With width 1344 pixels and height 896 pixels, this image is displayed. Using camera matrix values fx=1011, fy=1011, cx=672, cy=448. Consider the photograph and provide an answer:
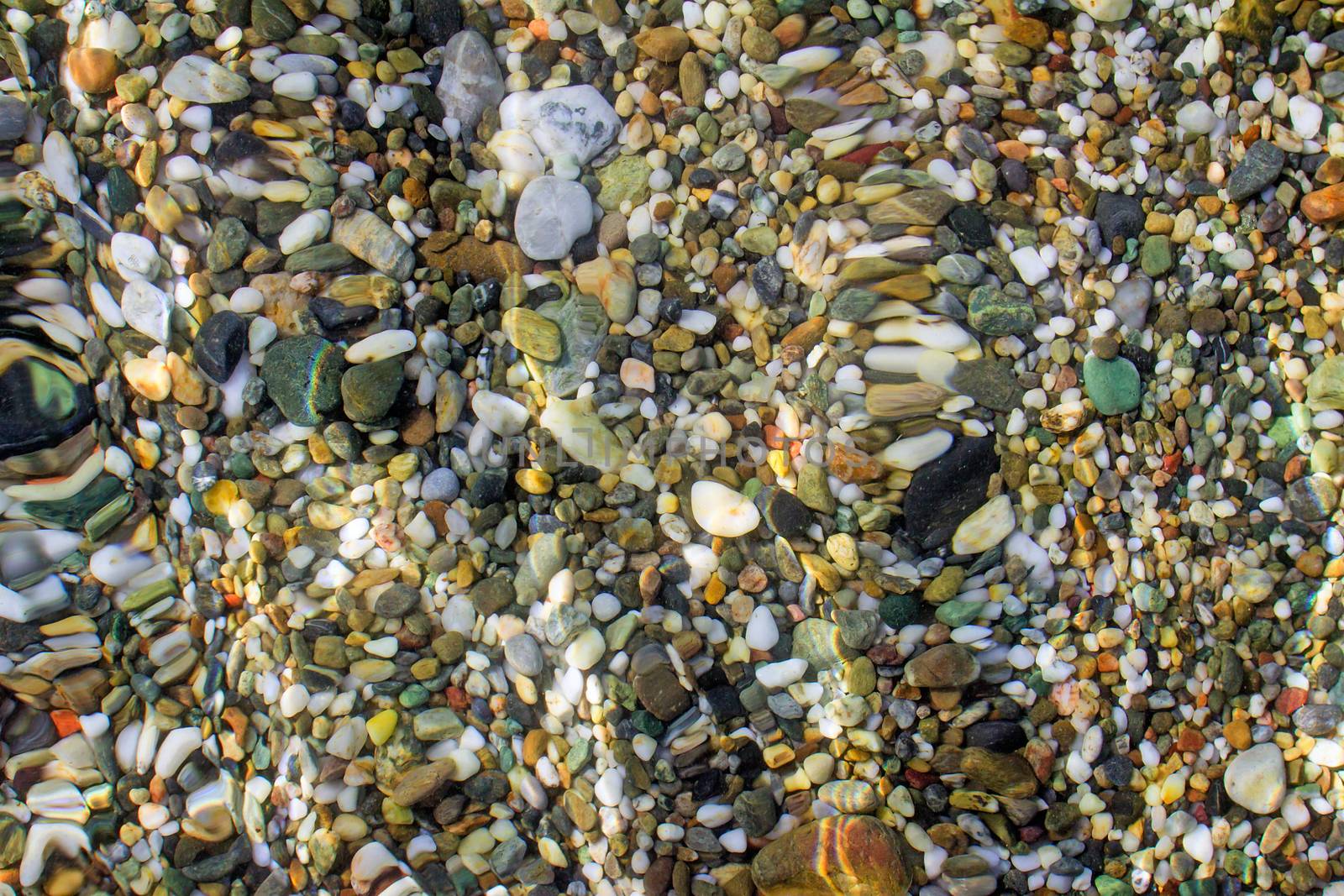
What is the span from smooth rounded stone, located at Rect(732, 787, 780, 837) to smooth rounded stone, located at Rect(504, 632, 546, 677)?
0.38 m

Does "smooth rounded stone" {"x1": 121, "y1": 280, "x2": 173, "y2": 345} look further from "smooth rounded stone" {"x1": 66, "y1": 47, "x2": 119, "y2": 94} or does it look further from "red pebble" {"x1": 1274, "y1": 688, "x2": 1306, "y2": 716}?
"red pebble" {"x1": 1274, "y1": 688, "x2": 1306, "y2": 716}

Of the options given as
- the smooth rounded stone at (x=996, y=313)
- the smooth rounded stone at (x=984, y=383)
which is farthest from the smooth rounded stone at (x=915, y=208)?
the smooth rounded stone at (x=984, y=383)

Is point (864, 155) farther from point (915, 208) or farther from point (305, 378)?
point (305, 378)

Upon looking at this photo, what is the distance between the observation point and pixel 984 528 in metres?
1.60

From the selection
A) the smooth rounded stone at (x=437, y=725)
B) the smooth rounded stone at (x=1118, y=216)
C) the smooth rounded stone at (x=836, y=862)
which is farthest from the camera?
the smooth rounded stone at (x=1118, y=216)

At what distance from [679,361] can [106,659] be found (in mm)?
1078

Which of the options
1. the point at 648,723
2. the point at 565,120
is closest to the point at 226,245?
the point at 565,120

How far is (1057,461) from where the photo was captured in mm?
1652

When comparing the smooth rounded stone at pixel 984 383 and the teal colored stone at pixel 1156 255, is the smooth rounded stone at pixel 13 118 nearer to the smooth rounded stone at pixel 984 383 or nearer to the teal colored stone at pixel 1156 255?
the smooth rounded stone at pixel 984 383

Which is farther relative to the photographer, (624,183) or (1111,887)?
(624,183)

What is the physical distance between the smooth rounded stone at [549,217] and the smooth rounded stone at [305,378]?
37cm

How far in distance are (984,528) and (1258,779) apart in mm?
608

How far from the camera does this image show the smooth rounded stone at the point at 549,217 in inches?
68.0

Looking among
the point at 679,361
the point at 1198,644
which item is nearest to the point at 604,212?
the point at 679,361
